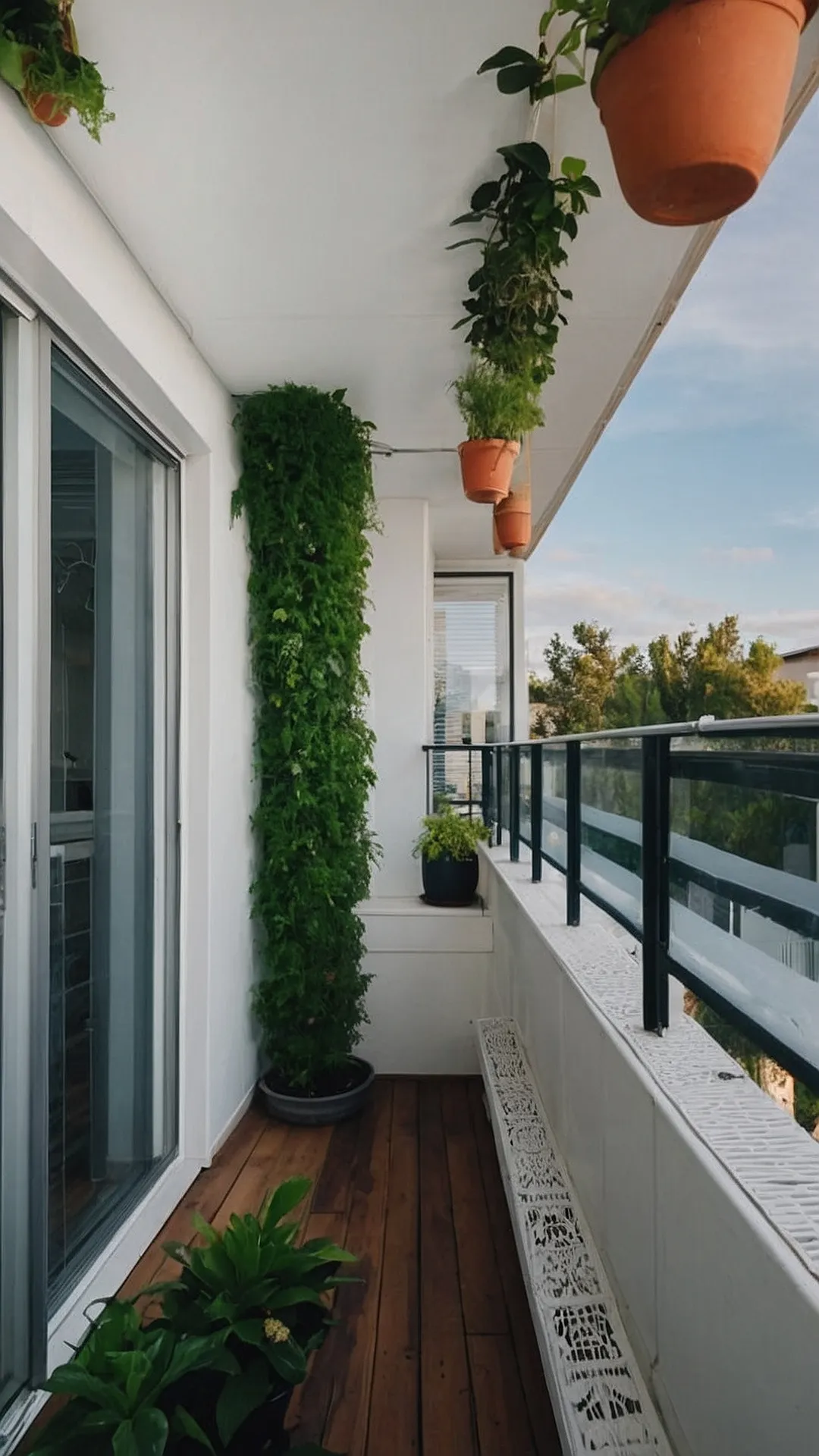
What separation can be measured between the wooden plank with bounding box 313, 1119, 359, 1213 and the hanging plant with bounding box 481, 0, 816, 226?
256 centimetres

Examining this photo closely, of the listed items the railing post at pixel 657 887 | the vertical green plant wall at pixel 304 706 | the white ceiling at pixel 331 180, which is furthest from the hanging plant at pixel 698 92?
the vertical green plant wall at pixel 304 706

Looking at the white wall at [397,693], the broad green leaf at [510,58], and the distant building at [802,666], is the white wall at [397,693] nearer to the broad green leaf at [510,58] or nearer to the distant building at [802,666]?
the broad green leaf at [510,58]

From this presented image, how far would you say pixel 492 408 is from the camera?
2.71 metres

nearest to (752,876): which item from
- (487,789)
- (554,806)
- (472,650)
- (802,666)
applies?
(554,806)

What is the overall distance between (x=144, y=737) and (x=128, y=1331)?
1.47 metres

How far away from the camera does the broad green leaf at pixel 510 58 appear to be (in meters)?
1.49

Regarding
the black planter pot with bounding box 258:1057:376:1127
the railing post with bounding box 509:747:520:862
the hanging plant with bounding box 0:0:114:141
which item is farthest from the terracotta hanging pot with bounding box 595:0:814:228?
the black planter pot with bounding box 258:1057:376:1127

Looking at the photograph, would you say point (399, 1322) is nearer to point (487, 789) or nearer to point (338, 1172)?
point (338, 1172)

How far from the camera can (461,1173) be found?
2758 mm

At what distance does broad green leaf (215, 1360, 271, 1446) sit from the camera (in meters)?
1.32

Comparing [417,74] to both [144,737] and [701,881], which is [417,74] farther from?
[144,737]

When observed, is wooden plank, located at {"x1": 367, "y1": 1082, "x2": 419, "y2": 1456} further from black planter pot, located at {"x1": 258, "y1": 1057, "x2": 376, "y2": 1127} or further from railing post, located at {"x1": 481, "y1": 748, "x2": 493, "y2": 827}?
railing post, located at {"x1": 481, "y1": 748, "x2": 493, "y2": 827}

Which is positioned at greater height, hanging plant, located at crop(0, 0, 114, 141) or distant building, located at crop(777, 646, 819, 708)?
distant building, located at crop(777, 646, 819, 708)

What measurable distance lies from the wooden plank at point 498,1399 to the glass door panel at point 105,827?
89cm
